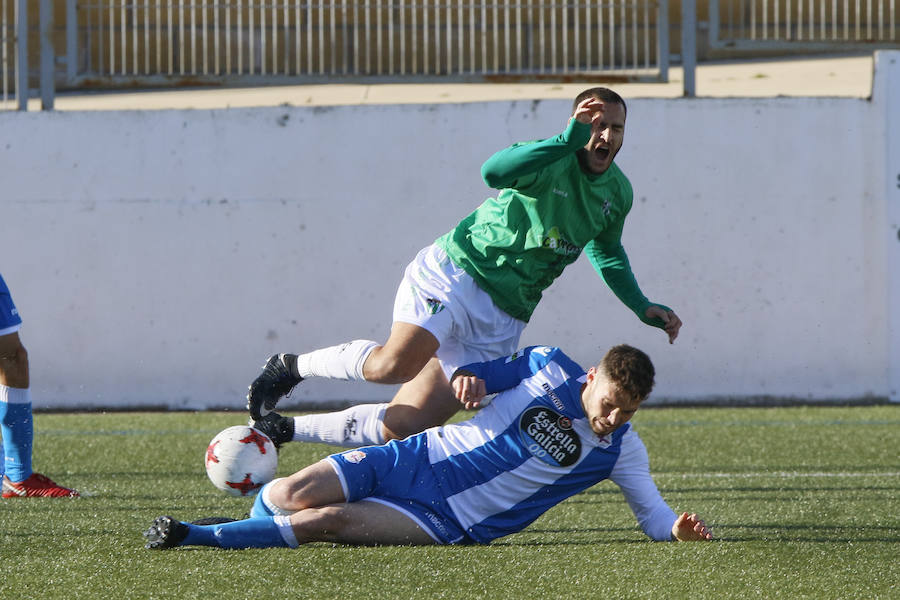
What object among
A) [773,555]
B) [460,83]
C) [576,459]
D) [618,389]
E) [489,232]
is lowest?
[773,555]

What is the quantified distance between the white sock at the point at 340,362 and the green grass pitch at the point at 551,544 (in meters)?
0.61

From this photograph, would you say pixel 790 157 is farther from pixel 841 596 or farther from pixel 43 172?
pixel 841 596

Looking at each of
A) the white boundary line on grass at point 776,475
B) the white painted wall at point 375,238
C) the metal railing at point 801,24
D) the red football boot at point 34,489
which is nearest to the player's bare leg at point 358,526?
the red football boot at point 34,489

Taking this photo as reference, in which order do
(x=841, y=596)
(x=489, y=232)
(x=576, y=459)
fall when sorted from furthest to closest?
(x=489, y=232) → (x=576, y=459) → (x=841, y=596)

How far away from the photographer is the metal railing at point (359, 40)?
841 cm

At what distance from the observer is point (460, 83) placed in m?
8.46

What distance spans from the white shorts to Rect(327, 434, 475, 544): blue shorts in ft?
2.10

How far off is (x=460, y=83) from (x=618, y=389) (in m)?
5.29

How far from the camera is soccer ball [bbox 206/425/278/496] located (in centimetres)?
412

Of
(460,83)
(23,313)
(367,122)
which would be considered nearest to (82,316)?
(23,313)

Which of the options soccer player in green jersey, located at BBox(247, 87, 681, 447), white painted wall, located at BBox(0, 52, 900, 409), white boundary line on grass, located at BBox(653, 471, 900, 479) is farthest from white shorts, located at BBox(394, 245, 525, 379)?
white painted wall, located at BBox(0, 52, 900, 409)

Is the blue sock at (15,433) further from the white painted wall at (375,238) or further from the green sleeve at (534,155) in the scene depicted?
the white painted wall at (375,238)

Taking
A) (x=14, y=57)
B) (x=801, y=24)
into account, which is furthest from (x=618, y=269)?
(x=14, y=57)

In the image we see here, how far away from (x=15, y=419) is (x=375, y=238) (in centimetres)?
372
